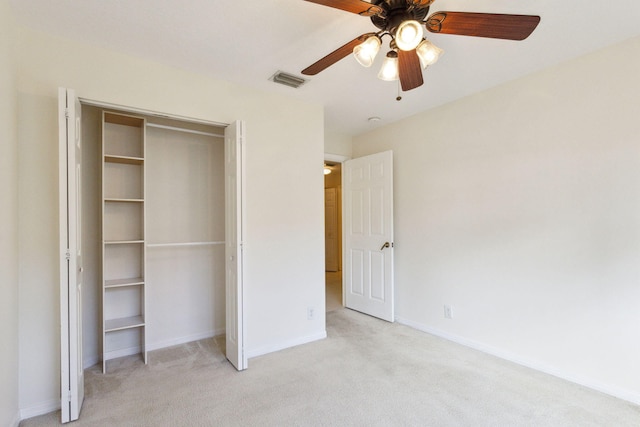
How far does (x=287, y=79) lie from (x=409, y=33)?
1592 mm

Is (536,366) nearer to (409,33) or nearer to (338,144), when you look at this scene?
(409,33)

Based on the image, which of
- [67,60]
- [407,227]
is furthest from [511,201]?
[67,60]

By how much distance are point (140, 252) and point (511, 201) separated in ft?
11.4

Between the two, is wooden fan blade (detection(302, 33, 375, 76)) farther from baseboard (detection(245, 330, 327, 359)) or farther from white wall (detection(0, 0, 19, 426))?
baseboard (detection(245, 330, 327, 359))

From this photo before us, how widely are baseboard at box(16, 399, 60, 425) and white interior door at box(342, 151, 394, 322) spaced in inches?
123

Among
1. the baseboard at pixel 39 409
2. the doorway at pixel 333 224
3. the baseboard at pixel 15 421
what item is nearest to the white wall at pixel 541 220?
the baseboard at pixel 39 409

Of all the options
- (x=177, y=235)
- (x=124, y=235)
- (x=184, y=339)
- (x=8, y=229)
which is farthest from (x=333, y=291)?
(x=8, y=229)

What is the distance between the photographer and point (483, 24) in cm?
139

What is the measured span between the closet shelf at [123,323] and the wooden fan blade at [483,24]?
10.2 feet

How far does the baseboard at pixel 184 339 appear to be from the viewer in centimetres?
308

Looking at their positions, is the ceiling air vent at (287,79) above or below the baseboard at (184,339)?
above

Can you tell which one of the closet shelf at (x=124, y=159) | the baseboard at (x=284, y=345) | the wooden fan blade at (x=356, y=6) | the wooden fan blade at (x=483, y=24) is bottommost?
the baseboard at (x=284, y=345)

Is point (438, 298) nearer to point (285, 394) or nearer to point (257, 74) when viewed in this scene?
point (285, 394)

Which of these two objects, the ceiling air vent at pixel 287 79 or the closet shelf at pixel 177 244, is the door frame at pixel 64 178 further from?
the closet shelf at pixel 177 244
